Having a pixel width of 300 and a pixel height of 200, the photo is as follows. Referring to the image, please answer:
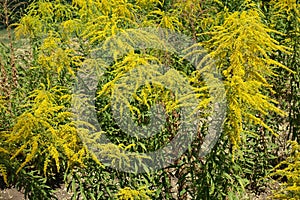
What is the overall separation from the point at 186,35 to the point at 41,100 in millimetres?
1709

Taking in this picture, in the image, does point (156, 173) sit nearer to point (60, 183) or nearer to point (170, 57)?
point (170, 57)

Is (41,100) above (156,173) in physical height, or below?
above

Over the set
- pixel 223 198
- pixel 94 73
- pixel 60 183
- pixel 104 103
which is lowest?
pixel 60 183

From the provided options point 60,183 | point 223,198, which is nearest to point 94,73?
point 223,198

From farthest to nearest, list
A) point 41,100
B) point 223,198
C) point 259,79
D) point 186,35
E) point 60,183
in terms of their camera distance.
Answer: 1. point 60,183
2. point 186,35
3. point 223,198
4. point 41,100
5. point 259,79

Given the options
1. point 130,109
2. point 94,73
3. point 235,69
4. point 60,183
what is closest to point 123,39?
point 94,73

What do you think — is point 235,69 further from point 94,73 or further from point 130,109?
point 94,73

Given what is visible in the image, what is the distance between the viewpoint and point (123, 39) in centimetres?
371

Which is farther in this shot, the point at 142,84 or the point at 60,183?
the point at 60,183

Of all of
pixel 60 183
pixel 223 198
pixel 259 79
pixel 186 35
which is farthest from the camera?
pixel 60 183

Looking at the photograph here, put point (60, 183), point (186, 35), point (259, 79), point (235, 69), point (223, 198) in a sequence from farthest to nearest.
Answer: point (60, 183) → point (186, 35) → point (223, 198) → point (259, 79) → point (235, 69)

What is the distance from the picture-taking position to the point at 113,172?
12.7 ft

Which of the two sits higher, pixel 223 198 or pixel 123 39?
pixel 123 39

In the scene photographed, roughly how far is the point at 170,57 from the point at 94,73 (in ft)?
2.41
